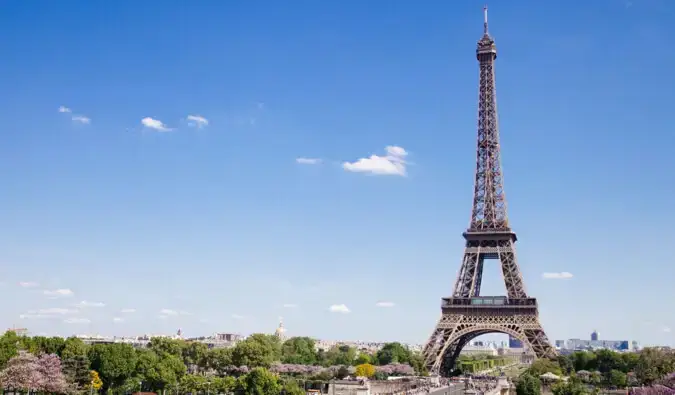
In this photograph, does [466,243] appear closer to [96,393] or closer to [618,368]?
[618,368]

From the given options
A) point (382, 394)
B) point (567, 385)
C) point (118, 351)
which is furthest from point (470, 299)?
point (118, 351)

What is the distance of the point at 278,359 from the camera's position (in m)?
96.0

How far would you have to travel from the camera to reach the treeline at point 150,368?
5447 centimetres

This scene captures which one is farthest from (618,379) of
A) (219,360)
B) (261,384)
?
(219,360)

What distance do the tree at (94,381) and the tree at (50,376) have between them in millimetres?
6042

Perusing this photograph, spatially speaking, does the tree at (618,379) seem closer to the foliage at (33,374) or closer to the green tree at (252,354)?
the green tree at (252,354)

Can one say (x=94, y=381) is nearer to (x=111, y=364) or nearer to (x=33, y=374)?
(x=111, y=364)

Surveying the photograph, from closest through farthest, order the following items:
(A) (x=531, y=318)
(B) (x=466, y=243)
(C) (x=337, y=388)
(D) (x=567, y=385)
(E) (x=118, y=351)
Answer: (C) (x=337, y=388) → (D) (x=567, y=385) → (E) (x=118, y=351) → (A) (x=531, y=318) → (B) (x=466, y=243)

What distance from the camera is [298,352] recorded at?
360 ft

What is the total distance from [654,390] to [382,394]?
82.3 ft

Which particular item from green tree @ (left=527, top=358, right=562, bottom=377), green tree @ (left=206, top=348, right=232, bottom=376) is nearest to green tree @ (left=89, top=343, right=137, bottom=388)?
green tree @ (left=206, top=348, right=232, bottom=376)

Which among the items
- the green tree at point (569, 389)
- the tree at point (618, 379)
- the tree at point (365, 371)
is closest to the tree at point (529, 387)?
the green tree at point (569, 389)

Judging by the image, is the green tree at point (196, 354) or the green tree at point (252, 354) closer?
the green tree at point (252, 354)

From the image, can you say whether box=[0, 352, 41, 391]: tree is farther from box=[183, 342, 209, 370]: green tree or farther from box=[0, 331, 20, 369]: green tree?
box=[183, 342, 209, 370]: green tree
